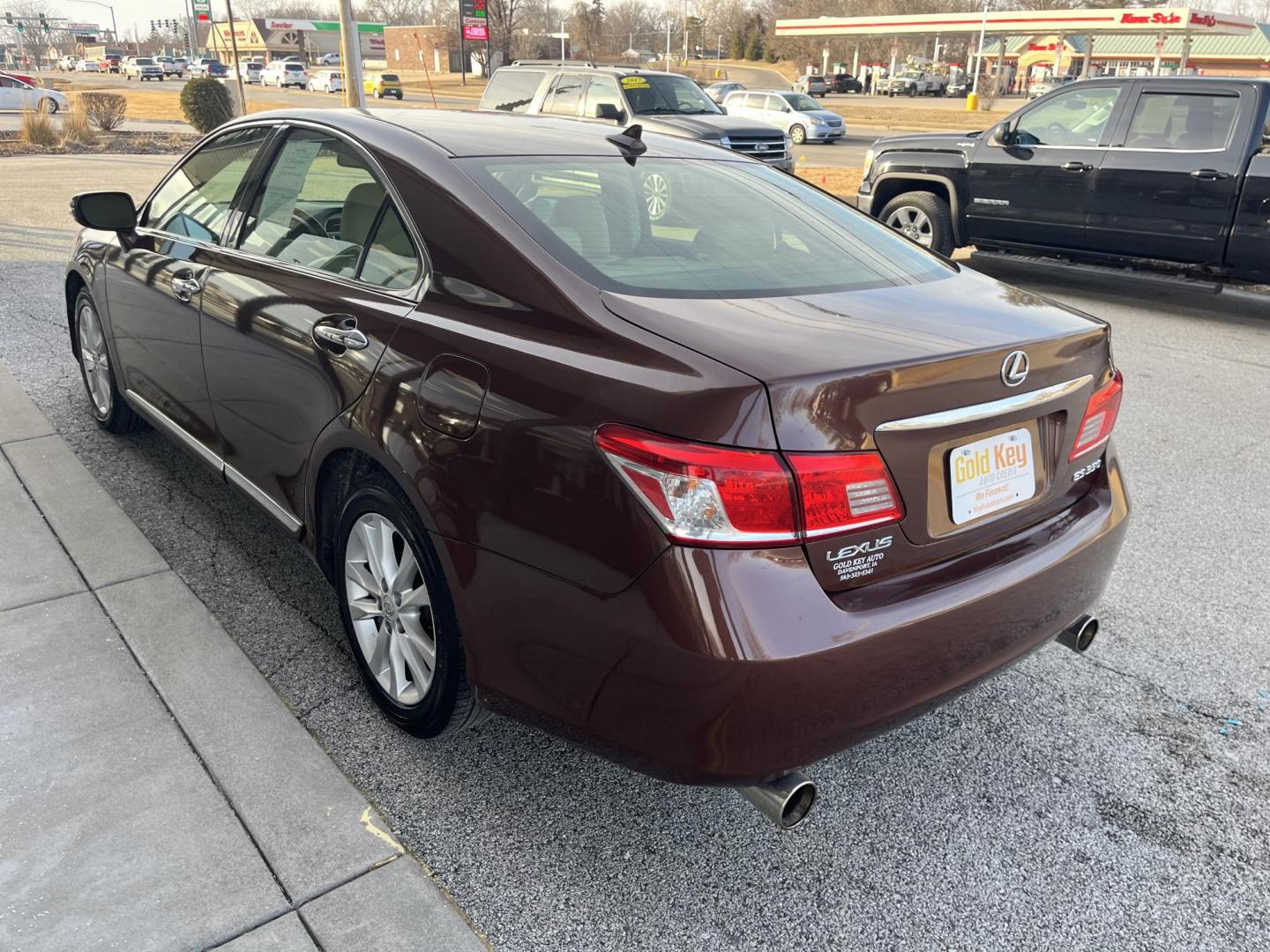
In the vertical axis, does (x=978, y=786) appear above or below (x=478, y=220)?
below

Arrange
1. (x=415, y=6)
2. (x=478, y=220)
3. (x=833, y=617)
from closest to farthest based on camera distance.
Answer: (x=833, y=617) < (x=478, y=220) < (x=415, y=6)

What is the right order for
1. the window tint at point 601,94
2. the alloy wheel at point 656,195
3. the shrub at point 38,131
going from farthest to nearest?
the shrub at point 38,131
the window tint at point 601,94
the alloy wheel at point 656,195

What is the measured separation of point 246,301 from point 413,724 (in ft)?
4.89

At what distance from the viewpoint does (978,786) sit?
8.73ft

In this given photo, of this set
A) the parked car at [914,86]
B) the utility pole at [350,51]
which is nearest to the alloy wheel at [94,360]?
the utility pole at [350,51]

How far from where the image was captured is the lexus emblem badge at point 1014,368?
2.18 meters

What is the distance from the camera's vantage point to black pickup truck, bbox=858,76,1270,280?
7832 millimetres

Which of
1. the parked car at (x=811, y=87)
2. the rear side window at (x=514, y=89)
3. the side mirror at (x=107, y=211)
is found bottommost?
the side mirror at (x=107, y=211)

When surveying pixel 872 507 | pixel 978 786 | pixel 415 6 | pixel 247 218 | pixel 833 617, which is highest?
pixel 415 6

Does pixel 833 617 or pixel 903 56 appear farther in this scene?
pixel 903 56

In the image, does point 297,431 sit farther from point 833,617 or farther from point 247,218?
point 833,617

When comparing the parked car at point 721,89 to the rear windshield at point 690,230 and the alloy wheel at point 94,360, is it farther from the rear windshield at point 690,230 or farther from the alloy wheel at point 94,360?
the rear windshield at point 690,230

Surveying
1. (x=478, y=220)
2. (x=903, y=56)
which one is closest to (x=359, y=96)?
(x=478, y=220)

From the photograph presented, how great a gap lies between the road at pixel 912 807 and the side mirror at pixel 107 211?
49.7 inches
